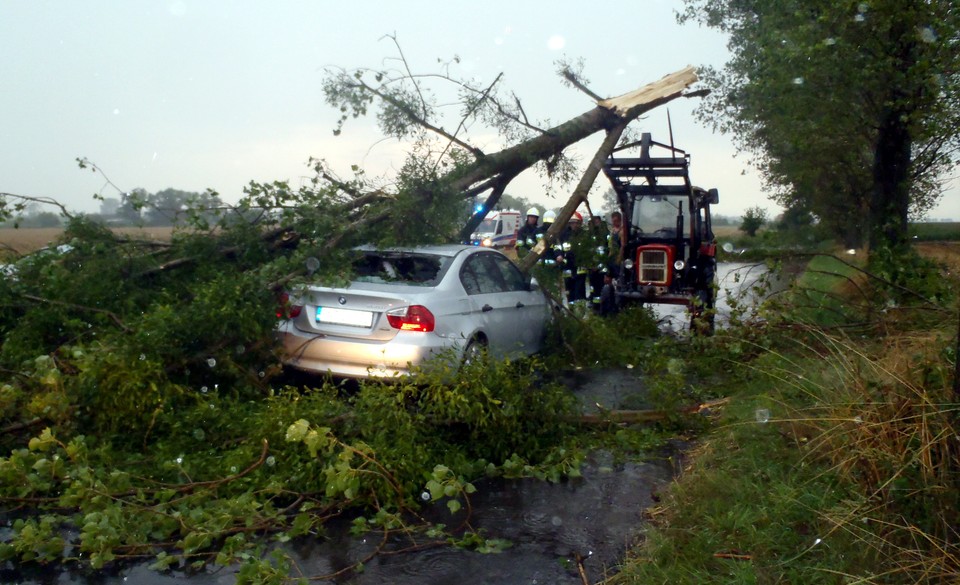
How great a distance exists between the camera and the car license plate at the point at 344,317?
7.58 metres

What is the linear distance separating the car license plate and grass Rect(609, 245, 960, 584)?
3111mm

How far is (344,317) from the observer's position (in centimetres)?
765

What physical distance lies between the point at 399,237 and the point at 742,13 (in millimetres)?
12483

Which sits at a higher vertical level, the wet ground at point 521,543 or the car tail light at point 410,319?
the car tail light at point 410,319

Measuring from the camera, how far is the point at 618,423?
7332 mm

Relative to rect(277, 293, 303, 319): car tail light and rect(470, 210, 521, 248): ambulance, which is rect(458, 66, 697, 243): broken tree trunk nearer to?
rect(277, 293, 303, 319): car tail light

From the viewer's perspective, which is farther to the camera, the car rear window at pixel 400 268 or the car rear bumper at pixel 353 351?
the car rear window at pixel 400 268

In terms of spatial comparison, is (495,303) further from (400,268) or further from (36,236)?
(36,236)

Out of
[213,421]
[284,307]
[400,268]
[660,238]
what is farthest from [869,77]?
[213,421]

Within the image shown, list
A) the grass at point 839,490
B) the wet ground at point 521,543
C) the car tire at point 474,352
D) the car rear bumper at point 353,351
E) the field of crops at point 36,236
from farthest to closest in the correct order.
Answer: the field of crops at point 36,236 < the car rear bumper at point 353,351 < the car tire at point 474,352 < the wet ground at point 521,543 < the grass at point 839,490

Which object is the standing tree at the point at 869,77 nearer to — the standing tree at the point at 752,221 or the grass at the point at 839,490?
the grass at the point at 839,490

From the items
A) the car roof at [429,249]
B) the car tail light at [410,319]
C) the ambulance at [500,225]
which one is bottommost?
the car tail light at [410,319]

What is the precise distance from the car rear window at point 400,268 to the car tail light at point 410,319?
0.50 metres

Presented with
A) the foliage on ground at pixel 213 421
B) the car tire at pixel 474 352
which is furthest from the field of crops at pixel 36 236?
the car tire at pixel 474 352
